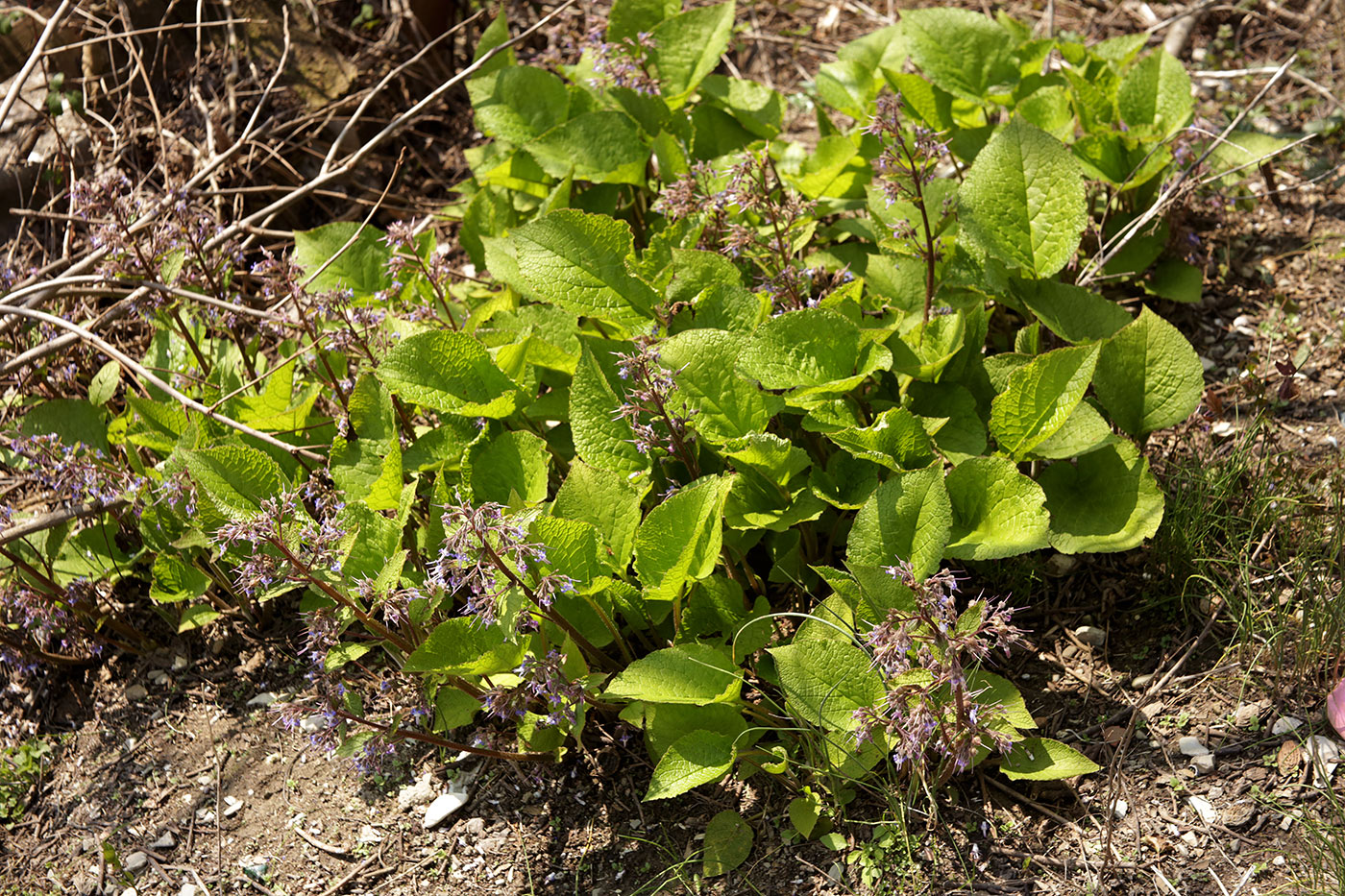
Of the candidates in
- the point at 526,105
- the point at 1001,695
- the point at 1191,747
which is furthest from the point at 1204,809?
the point at 526,105

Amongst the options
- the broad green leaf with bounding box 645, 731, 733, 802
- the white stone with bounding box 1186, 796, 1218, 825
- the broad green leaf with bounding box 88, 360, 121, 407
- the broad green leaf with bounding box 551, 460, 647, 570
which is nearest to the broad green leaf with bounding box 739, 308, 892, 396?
the broad green leaf with bounding box 551, 460, 647, 570

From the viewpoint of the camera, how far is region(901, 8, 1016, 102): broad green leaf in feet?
10.6

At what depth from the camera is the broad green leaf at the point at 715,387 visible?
2.39 metres

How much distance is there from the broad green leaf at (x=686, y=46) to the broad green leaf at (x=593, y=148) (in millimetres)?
254

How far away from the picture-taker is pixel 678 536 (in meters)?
2.23

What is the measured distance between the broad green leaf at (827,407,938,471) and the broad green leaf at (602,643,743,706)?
0.55 metres

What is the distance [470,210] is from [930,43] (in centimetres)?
151

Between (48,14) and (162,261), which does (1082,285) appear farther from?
(48,14)

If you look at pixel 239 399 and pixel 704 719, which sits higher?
pixel 239 399

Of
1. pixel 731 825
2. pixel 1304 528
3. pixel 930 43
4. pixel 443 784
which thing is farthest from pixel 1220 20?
pixel 443 784

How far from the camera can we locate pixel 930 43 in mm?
3258

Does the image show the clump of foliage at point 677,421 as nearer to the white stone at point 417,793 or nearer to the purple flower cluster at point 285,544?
the purple flower cluster at point 285,544

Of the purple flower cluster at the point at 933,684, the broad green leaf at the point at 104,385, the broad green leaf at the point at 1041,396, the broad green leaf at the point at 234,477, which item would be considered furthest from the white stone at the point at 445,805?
the broad green leaf at the point at 104,385

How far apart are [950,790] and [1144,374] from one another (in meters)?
1.09
